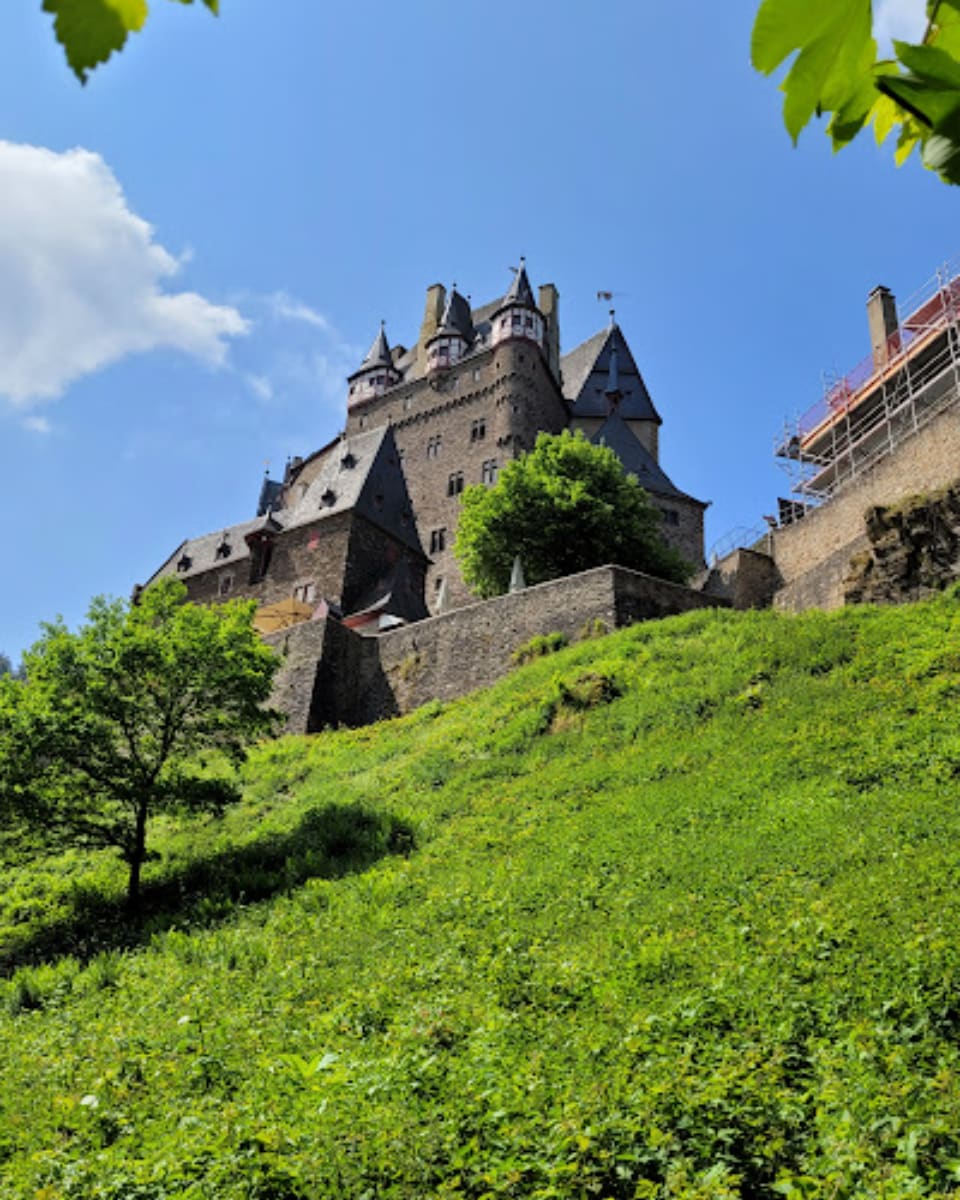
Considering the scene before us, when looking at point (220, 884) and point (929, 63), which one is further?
point (220, 884)

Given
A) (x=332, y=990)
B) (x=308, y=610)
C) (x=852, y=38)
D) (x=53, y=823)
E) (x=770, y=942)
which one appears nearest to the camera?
(x=852, y=38)

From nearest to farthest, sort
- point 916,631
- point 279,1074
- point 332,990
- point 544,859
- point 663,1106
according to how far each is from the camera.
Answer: point 663,1106 < point 279,1074 < point 332,990 < point 544,859 < point 916,631

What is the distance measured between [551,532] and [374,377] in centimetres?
2900

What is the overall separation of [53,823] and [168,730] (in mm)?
2215

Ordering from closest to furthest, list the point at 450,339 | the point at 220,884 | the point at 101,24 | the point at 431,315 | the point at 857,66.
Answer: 1. the point at 101,24
2. the point at 857,66
3. the point at 220,884
4. the point at 450,339
5. the point at 431,315

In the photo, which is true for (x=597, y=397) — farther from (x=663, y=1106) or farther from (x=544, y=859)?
(x=663, y=1106)

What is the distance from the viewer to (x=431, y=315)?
58125 millimetres

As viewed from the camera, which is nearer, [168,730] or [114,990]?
[114,990]

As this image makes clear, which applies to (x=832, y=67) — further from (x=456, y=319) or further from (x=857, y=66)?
(x=456, y=319)

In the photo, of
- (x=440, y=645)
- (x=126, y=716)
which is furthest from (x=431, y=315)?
(x=126, y=716)

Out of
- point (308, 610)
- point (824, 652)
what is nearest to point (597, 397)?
point (308, 610)

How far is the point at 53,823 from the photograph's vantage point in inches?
556

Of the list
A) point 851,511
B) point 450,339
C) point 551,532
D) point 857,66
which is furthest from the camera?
point 450,339

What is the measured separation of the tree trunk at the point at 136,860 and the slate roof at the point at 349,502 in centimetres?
2368
